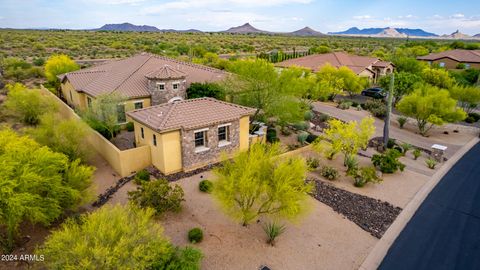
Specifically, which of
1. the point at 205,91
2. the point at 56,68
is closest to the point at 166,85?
the point at 205,91

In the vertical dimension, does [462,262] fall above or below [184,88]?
below

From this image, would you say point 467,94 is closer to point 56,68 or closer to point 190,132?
point 190,132

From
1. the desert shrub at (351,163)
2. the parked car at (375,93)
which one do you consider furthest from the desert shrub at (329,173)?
the parked car at (375,93)

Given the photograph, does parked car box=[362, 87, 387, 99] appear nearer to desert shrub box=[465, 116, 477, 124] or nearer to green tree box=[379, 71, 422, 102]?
green tree box=[379, 71, 422, 102]

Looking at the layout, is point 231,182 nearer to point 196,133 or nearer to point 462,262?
point 196,133

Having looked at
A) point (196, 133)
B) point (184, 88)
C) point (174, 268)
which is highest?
point (184, 88)

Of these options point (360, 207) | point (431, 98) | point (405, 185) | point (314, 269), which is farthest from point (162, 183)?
point (431, 98)

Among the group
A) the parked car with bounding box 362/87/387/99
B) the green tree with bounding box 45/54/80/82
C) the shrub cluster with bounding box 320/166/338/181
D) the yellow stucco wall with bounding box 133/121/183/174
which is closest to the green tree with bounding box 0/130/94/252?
the yellow stucco wall with bounding box 133/121/183/174
